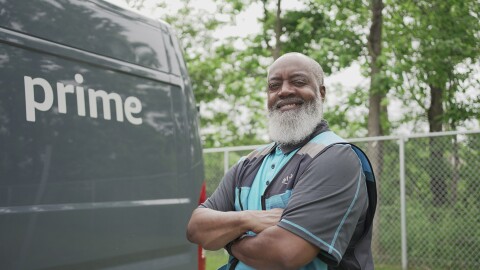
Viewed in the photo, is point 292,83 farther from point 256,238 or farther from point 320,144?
point 256,238

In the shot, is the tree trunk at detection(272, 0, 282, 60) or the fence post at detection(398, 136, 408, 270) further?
the tree trunk at detection(272, 0, 282, 60)

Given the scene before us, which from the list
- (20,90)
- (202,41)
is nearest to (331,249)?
(20,90)

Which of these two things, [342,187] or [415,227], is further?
[415,227]

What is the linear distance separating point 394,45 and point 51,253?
676 centimetres

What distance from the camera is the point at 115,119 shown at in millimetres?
3070

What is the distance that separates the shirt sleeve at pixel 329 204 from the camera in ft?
6.51

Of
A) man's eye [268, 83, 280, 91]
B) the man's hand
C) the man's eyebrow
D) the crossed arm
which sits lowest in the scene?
the crossed arm

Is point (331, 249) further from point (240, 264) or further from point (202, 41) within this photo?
point (202, 41)

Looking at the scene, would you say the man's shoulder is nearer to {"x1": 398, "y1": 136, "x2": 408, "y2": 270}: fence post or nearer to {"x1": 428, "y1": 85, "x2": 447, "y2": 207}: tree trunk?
{"x1": 428, "y1": 85, "x2": 447, "y2": 207}: tree trunk

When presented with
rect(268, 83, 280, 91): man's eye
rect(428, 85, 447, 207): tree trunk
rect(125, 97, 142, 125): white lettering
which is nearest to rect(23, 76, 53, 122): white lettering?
rect(125, 97, 142, 125): white lettering

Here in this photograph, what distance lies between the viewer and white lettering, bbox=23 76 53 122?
2572 millimetres

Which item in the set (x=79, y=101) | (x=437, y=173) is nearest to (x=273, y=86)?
(x=79, y=101)

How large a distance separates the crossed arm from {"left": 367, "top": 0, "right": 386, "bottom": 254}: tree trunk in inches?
229

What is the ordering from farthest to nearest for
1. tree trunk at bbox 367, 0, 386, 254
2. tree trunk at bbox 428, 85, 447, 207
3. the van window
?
tree trunk at bbox 367, 0, 386, 254 → tree trunk at bbox 428, 85, 447, 207 → the van window
